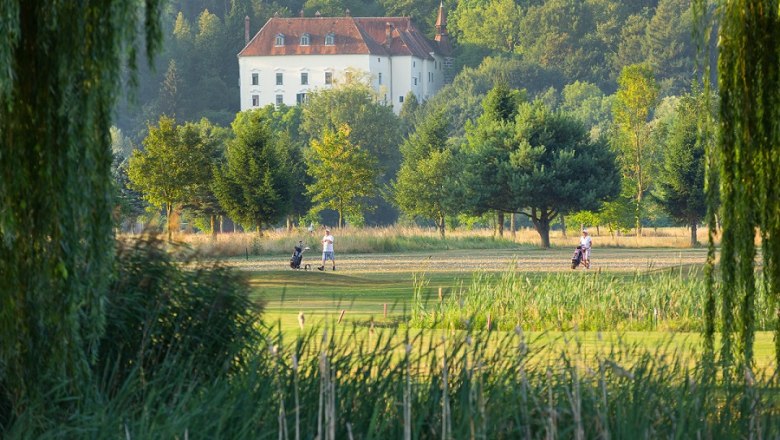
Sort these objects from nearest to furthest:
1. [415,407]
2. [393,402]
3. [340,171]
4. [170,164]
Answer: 1. [393,402]
2. [415,407]
3. [170,164]
4. [340,171]

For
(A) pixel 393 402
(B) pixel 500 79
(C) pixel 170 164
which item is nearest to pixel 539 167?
(C) pixel 170 164

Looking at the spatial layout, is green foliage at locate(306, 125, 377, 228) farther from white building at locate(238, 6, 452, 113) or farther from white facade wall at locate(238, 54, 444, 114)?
white facade wall at locate(238, 54, 444, 114)

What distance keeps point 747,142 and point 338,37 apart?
11618 cm

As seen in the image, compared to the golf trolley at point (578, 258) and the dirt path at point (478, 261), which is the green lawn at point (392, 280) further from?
the golf trolley at point (578, 258)

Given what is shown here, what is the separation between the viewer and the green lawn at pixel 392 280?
16781 mm

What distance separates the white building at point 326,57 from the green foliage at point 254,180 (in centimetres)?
6766

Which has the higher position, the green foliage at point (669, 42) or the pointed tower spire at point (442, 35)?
the pointed tower spire at point (442, 35)

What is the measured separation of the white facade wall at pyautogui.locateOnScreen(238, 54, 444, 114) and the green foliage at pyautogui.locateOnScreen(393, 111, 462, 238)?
56.8 m

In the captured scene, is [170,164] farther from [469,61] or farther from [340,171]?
[469,61]

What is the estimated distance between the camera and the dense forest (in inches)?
3750

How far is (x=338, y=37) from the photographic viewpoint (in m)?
123

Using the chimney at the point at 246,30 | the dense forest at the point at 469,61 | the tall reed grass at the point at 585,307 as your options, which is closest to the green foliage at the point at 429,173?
the dense forest at the point at 469,61

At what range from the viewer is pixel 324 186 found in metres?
61.0

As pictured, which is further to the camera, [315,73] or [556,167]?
[315,73]
